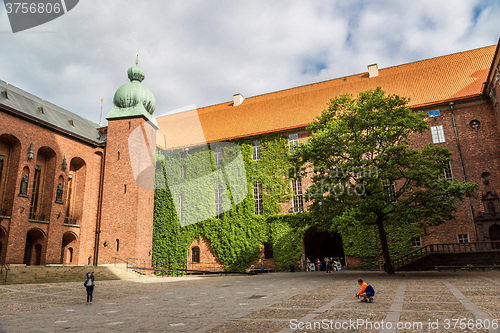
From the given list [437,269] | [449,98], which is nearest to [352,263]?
[437,269]

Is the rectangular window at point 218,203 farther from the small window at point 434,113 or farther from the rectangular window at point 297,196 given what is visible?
the small window at point 434,113

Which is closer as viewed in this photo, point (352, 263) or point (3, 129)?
point (3, 129)

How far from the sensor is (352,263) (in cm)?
2286

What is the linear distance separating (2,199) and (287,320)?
881 inches

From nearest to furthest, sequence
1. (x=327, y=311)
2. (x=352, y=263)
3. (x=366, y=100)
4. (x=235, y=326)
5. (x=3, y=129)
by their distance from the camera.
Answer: (x=235, y=326), (x=327, y=311), (x=366, y=100), (x=3, y=129), (x=352, y=263)

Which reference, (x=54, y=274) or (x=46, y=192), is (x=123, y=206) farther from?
(x=54, y=274)

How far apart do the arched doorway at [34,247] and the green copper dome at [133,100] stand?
10.1m

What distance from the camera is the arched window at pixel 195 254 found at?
2676 cm

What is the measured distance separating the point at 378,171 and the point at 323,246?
645 inches

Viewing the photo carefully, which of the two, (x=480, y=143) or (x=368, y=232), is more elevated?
(x=480, y=143)

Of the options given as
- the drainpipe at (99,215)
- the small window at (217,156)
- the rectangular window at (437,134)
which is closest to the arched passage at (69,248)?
the drainpipe at (99,215)

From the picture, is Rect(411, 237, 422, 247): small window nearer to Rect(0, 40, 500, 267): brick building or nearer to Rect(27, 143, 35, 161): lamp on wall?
Rect(0, 40, 500, 267): brick building

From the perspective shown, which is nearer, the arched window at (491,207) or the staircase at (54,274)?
the staircase at (54,274)

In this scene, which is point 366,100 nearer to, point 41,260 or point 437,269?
point 437,269
